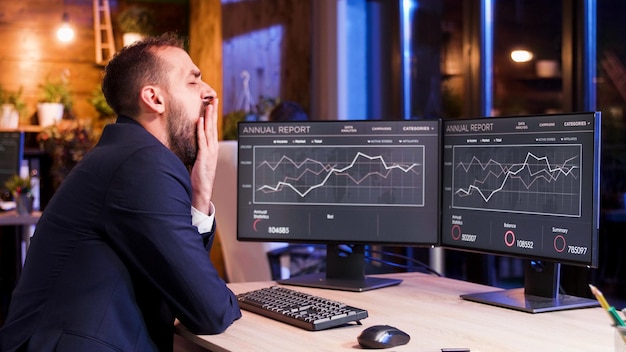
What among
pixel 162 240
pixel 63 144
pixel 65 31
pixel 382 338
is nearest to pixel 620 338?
pixel 382 338

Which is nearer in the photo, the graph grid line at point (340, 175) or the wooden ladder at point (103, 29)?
the graph grid line at point (340, 175)

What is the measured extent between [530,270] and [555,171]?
303 millimetres

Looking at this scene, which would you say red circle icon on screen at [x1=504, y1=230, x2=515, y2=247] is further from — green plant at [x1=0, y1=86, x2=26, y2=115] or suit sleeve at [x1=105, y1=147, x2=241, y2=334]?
green plant at [x1=0, y1=86, x2=26, y2=115]

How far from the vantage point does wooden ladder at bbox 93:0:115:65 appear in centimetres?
689

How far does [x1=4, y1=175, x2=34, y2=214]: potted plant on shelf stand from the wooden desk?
3.10 m

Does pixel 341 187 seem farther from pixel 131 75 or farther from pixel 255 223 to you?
pixel 131 75

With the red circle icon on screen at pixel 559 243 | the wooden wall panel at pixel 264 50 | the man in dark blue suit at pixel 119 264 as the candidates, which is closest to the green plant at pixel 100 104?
the wooden wall panel at pixel 264 50

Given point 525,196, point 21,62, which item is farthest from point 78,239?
point 21,62

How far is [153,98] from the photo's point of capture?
2.09 m

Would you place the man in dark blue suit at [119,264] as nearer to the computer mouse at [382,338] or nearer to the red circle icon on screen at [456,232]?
the computer mouse at [382,338]

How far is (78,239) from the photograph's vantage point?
6.15ft

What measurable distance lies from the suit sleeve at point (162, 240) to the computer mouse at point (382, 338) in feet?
1.15

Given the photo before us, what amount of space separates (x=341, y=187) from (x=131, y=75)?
30.4 inches

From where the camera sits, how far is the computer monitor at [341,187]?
249 cm
